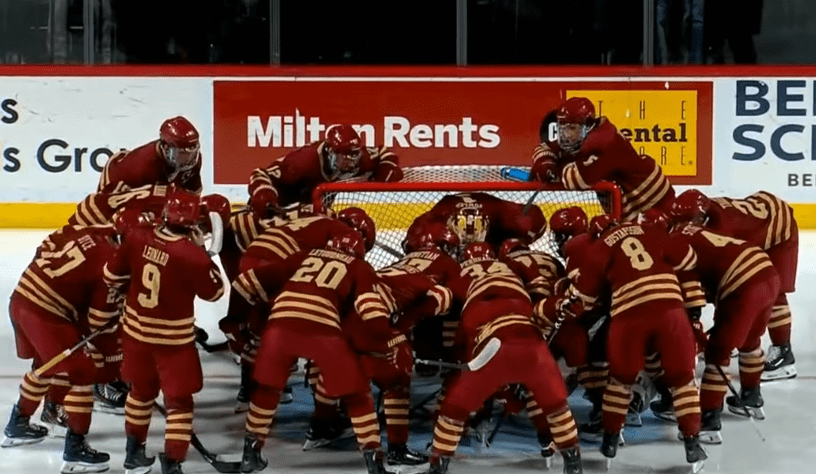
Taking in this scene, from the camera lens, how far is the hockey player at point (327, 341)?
5707 mm

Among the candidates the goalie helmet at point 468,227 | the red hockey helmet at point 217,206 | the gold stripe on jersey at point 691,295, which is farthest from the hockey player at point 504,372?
the red hockey helmet at point 217,206

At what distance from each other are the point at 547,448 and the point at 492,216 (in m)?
1.38

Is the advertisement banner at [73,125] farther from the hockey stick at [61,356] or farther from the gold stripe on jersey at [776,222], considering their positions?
the hockey stick at [61,356]

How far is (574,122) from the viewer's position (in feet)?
23.3

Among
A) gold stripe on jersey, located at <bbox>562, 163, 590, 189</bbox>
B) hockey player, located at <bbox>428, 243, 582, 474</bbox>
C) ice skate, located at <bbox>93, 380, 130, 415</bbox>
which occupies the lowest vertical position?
ice skate, located at <bbox>93, 380, 130, 415</bbox>

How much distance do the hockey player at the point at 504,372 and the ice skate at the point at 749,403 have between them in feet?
3.97

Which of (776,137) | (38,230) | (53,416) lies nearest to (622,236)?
(53,416)

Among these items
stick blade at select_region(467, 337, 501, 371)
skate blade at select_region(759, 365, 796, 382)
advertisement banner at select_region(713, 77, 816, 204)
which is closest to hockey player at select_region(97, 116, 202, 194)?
stick blade at select_region(467, 337, 501, 371)

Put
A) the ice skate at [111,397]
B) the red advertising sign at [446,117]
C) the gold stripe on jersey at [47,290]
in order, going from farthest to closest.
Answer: the red advertising sign at [446,117] → the ice skate at [111,397] → the gold stripe on jersey at [47,290]

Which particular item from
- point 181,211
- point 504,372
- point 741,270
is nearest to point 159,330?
point 181,211

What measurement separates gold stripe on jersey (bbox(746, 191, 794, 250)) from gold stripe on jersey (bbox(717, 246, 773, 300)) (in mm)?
725

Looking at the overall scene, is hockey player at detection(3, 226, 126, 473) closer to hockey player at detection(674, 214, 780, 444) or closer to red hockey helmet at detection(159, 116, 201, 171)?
red hockey helmet at detection(159, 116, 201, 171)

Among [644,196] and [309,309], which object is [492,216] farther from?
[309,309]

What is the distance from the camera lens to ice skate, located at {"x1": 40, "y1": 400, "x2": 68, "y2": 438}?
639cm
